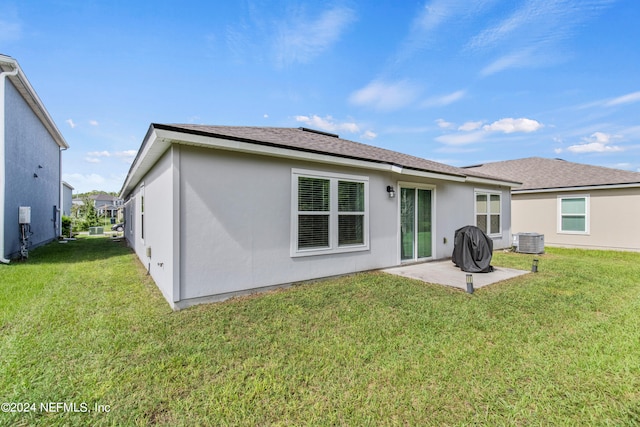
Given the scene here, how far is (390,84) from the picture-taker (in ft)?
38.5

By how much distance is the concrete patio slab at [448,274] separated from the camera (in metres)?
6.04

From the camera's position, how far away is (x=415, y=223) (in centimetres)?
819

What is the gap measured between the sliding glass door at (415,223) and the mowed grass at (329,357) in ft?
8.69

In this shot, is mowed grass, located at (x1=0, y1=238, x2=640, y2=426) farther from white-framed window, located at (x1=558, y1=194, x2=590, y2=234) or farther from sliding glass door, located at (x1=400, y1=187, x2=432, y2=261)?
white-framed window, located at (x1=558, y1=194, x2=590, y2=234)

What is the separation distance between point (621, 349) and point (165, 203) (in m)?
6.85

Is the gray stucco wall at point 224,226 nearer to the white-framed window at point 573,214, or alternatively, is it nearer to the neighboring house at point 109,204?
the white-framed window at point 573,214

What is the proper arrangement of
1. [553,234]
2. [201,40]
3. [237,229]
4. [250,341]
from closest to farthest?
[250,341], [237,229], [201,40], [553,234]

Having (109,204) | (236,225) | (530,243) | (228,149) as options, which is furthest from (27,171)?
(109,204)

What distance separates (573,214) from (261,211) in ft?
48.0

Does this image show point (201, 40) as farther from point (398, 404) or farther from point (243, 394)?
point (398, 404)

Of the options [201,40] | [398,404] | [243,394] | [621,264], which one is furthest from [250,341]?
[621,264]

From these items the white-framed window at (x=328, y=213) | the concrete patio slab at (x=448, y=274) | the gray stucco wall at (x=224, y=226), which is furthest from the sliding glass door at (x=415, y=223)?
the gray stucco wall at (x=224, y=226)

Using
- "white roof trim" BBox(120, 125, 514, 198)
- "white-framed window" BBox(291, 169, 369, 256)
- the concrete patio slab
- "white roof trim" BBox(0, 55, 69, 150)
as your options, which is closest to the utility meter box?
"white roof trim" BBox(0, 55, 69, 150)

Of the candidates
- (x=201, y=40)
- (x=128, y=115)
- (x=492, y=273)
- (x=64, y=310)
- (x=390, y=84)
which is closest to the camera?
(x=64, y=310)
